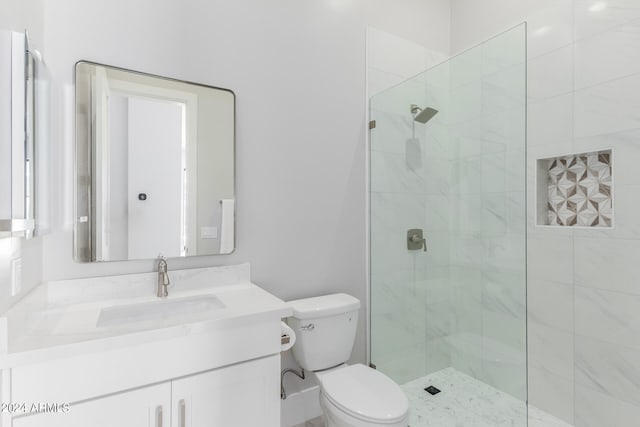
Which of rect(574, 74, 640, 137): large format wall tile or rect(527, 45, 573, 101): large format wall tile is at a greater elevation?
rect(527, 45, 573, 101): large format wall tile

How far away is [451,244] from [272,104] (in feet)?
4.39

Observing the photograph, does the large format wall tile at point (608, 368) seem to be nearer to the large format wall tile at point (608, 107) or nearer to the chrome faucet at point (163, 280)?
the large format wall tile at point (608, 107)

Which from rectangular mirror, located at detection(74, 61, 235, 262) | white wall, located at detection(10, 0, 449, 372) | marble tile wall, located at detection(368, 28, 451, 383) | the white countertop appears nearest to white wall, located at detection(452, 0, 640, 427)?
marble tile wall, located at detection(368, 28, 451, 383)

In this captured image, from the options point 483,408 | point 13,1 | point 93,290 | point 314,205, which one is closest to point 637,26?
point 314,205

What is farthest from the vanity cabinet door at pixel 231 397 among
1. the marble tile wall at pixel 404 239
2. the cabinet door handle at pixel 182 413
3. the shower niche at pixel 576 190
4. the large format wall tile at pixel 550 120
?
the large format wall tile at pixel 550 120

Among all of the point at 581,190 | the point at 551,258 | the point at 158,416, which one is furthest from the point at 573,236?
the point at 158,416

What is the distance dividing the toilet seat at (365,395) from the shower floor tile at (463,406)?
569mm

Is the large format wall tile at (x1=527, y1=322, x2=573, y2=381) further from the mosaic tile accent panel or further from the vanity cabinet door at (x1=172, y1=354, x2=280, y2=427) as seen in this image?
the vanity cabinet door at (x1=172, y1=354, x2=280, y2=427)

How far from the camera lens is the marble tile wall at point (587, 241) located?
1.66 m

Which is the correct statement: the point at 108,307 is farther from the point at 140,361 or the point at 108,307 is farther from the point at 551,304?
the point at 551,304

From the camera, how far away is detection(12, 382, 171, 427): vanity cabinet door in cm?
95

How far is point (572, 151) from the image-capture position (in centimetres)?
185

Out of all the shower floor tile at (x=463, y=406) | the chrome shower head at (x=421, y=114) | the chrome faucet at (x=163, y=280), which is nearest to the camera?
the chrome faucet at (x=163, y=280)

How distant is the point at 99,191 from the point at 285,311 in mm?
912
